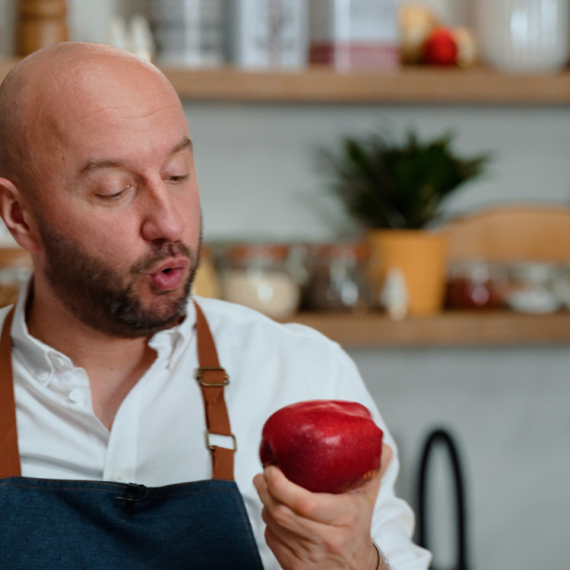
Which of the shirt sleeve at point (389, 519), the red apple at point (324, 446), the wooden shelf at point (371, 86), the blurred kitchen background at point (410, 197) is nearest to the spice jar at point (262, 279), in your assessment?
the blurred kitchen background at point (410, 197)

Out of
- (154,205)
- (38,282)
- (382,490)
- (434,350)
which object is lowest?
(434,350)

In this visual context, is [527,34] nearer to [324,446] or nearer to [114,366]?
[114,366]

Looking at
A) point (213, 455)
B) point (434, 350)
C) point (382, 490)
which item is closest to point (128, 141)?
point (213, 455)

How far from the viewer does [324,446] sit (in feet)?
2.47

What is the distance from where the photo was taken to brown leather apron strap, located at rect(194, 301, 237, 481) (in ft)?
3.27

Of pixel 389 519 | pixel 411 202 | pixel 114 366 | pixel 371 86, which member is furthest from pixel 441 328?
pixel 114 366

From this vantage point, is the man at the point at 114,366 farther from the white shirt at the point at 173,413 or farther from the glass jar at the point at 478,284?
the glass jar at the point at 478,284

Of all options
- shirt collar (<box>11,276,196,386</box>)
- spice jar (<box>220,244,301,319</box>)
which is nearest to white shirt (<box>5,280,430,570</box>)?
shirt collar (<box>11,276,196,386</box>)

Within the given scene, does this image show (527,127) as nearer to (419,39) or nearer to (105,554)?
(419,39)

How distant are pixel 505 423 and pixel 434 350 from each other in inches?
11.3

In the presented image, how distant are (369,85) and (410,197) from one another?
279 mm

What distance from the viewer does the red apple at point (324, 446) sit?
754 mm

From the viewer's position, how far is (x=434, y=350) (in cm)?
216

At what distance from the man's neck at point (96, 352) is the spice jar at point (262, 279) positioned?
693 millimetres
